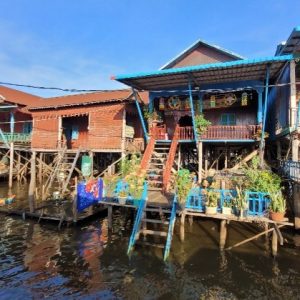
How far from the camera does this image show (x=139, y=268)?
1038 centimetres

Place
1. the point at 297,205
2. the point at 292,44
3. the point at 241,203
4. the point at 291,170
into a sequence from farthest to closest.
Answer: the point at 292,44
the point at 291,170
the point at 297,205
the point at 241,203

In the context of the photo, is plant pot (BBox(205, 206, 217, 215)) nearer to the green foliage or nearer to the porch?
the green foliage

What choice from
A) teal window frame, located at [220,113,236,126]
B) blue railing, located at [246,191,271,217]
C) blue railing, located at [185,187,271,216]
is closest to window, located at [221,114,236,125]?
teal window frame, located at [220,113,236,126]

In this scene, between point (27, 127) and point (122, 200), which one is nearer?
point (122, 200)

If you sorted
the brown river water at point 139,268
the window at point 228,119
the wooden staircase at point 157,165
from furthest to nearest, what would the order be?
the window at point 228,119 → the wooden staircase at point 157,165 → the brown river water at point 139,268

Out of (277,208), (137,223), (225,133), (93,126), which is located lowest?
(137,223)

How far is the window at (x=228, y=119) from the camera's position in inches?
795

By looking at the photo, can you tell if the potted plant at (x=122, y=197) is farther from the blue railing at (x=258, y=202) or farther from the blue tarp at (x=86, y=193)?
the blue railing at (x=258, y=202)

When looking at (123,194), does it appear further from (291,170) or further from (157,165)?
(291,170)

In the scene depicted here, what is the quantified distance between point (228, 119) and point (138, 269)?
1278 centimetres

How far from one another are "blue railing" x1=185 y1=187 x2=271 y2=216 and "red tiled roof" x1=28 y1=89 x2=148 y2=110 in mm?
10774

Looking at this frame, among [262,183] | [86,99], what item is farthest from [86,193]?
[86,99]

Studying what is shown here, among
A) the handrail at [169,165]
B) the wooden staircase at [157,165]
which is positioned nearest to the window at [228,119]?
the handrail at [169,165]

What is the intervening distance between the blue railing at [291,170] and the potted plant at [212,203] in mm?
3495
